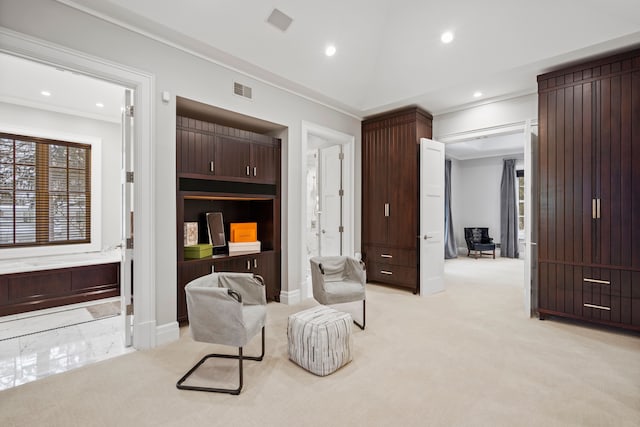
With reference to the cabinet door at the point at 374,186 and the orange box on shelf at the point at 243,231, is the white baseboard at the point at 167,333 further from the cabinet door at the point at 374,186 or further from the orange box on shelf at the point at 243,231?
the cabinet door at the point at 374,186

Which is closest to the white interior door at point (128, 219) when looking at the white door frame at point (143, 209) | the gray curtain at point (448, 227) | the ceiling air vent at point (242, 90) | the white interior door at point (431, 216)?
the white door frame at point (143, 209)

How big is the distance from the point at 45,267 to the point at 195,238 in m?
2.03

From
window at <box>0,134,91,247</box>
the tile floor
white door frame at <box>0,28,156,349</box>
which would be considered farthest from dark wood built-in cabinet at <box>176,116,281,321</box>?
window at <box>0,134,91,247</box>

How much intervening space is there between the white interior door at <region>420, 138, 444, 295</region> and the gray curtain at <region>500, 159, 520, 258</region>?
4.93 metres

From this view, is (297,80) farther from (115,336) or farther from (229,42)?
(115,336)

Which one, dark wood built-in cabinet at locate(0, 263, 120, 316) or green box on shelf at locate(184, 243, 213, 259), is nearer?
green box on shelf at locate(184, 243, 213, 259)

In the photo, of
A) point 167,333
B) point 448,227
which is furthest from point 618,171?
point 448,227

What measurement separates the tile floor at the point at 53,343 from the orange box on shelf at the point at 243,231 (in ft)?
5.21

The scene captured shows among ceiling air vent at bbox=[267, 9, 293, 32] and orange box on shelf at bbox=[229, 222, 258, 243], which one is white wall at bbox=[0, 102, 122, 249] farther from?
ceiling air vent at bbox=[267, 9, 293, 32]

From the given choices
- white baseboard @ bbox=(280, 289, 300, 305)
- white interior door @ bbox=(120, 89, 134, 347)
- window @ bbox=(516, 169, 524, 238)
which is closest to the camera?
white interior door @ bbox=(120, 89, 134, 347)

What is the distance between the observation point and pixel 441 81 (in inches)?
159

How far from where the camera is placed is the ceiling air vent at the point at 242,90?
3.52 meters

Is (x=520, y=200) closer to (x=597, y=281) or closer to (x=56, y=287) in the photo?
(x=597, y=281)

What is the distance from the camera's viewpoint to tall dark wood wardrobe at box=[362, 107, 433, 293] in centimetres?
478
